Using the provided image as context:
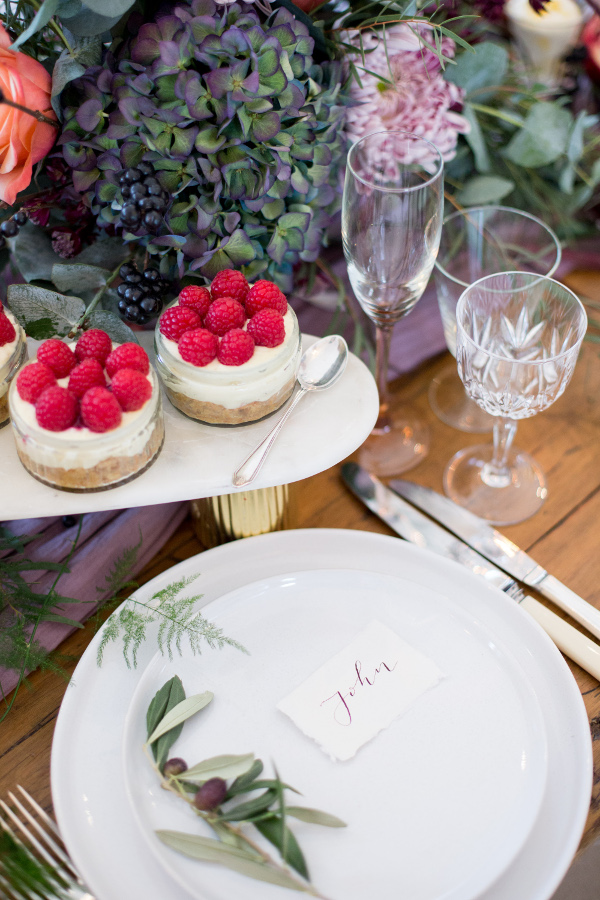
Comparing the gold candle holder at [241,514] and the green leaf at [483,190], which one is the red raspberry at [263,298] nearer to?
the gold candle holder at [241,514]

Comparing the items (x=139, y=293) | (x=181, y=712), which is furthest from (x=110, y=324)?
(x=181, y=712)

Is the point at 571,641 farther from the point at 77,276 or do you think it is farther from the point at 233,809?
the point at 77,276

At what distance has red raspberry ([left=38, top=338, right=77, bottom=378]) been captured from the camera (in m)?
0.63

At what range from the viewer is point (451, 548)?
797 millimetres

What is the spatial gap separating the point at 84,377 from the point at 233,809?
35cm

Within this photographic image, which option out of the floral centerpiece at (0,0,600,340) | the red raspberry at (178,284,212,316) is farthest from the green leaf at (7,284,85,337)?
the red raspberry at (178,284,212,316)

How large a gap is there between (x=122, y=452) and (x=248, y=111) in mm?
322

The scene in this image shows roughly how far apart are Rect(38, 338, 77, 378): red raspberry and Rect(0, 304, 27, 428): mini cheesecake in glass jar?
0.05 metres

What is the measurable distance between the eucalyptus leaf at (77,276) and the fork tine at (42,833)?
476mm

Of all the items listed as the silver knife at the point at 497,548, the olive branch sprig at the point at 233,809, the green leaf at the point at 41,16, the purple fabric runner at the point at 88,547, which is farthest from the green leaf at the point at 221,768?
the green leaf at the point at 41,16

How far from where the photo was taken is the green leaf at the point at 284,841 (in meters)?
0.54

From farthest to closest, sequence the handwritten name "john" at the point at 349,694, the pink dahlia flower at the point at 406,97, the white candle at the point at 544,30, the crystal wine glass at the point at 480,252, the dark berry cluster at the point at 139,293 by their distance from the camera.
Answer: the white candle at the point at 544,30, the crystal wine glass at the point at 480,252, the pink dahlia flower at the point at 406,97, the dark berry cluster at the point at 139,293, the handwritten name "john" at the point at 349,694

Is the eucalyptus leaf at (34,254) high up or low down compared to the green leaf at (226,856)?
up

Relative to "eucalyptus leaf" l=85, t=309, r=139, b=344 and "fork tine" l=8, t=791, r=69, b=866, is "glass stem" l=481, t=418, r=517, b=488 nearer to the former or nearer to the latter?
"eucalyptus leaf" l=85, t=309, r=139, b=344
